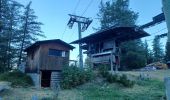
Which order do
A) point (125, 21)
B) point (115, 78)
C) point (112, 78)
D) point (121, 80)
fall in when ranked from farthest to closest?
point (125, 21) → point (112, 78) → point (115, 78) → point (121, 80)

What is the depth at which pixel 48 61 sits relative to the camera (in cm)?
2788

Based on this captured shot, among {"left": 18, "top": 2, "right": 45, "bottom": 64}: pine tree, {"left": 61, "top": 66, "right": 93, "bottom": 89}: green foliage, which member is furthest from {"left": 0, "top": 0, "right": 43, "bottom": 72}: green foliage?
{"left": 61, "top": 66, "right": 93, "bottom": 89}: green foliage

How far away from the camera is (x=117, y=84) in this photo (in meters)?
23.6

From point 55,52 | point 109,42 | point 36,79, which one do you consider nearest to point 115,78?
point 109,42

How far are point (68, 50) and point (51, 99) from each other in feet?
44.9

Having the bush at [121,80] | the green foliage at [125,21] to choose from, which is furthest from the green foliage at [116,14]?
the bush at [121,80]

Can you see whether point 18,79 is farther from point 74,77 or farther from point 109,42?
point 109,42

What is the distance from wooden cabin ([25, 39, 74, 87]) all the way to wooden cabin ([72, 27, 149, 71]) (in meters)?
3.50

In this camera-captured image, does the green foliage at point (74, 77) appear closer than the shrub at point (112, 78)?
No

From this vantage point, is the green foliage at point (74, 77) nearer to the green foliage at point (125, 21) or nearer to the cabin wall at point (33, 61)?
the cabin wall at point (33, 61)

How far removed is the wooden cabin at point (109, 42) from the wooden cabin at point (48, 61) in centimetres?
350

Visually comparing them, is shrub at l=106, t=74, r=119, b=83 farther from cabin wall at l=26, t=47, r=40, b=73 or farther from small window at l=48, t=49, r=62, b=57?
cabin wall at l=26, t=47, r=40, b=73

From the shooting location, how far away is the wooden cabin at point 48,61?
2761 centimetres

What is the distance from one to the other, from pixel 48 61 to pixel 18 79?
12.9ft
